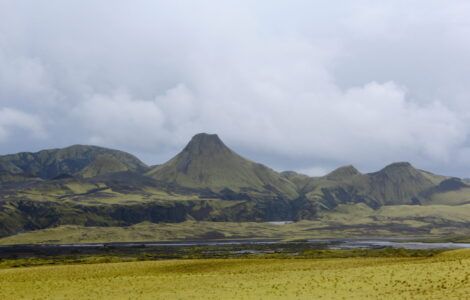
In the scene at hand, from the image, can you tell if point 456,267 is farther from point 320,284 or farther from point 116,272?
point 116,272

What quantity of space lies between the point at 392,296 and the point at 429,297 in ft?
11.4

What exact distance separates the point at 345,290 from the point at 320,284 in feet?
15.5

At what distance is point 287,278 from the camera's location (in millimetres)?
58375

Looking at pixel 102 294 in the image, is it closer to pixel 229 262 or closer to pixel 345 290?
pixel 345 290

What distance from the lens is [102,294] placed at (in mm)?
50656

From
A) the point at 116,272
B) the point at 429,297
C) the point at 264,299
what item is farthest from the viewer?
the point at 116,272

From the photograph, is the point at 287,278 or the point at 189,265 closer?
the point at 287,278

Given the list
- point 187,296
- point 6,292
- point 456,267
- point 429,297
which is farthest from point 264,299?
point 6,292

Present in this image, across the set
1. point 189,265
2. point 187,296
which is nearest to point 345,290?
point 187,296

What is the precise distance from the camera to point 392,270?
5747cm

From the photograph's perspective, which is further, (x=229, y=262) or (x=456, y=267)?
(x=229, y=262)

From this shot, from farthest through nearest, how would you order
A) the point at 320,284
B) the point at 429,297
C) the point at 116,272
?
1. the point at 116,272
2. the point at 320,284
3. the point at 429,297

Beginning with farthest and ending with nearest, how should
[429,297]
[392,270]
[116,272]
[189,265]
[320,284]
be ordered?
[189,265] → [116,272] → [392,270] → [320,284] → [429,297]

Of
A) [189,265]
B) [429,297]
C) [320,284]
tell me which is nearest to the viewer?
[429,297]
